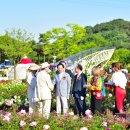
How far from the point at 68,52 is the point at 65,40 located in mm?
1762

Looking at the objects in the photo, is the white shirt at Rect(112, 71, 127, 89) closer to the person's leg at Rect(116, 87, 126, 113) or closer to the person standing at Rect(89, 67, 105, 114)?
the person's leg at Rect(116, 87, 126, 113)

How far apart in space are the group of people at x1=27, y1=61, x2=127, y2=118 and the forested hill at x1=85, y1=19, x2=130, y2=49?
84.7m

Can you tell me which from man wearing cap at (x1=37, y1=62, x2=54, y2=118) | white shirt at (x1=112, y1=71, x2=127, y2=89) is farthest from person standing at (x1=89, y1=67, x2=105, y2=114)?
man wearing cap at (x1=37, y1=62, x2=54, y2=118)

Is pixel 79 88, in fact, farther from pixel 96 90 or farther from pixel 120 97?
pixel 120 97

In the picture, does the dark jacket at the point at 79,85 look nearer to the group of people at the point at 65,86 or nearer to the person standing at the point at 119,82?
the group of people at the point at 65,86

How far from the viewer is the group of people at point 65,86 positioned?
9961mm

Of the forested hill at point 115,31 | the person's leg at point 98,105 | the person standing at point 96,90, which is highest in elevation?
the forested hill at point 115,31

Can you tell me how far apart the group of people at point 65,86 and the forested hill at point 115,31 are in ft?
278

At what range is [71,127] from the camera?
6.72m

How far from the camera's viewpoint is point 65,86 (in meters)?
10.3

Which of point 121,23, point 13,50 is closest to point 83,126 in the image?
point 13,50

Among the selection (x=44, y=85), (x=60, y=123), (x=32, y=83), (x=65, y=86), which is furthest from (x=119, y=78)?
(x=60, y=123)

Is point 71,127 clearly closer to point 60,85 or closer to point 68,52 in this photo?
point 60,85

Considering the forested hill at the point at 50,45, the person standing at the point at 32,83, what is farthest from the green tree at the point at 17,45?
the person standing at the point at 32,83
